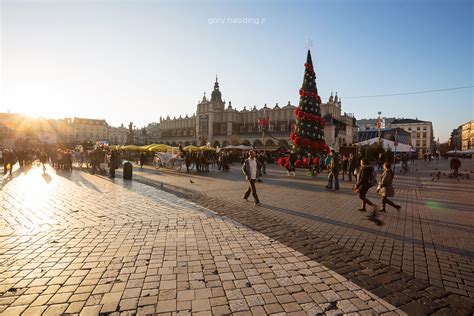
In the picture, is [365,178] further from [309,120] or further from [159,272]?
[309,120]

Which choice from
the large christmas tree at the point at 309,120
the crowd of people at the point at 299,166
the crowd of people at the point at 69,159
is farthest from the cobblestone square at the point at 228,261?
the large christmas tree at the point at 309,120

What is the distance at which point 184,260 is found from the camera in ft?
13.7

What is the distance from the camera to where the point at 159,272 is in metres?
3.74

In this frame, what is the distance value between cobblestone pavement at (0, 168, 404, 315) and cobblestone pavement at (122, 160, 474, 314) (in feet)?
1.38

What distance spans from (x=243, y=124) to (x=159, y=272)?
67279 millimetres

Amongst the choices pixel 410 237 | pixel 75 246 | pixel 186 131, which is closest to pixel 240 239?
pixel 75 246

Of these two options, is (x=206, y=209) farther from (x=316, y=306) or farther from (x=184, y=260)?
(x=316, y=306)

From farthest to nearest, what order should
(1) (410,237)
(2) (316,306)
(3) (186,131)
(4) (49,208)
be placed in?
1. (3) (186,131)
2. (4) (49,208)
3. (1) (410,237)
4. (2) (316,306)

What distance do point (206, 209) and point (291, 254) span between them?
3762 millimetres

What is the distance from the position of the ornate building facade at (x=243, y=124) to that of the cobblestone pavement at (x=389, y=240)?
4639cm

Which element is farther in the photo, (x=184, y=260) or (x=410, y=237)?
(x=410, y=237)

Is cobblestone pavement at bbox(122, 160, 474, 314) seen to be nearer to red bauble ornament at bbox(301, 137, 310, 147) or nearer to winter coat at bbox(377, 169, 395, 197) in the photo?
winter coat at bbox(377, 169, 395, 197)

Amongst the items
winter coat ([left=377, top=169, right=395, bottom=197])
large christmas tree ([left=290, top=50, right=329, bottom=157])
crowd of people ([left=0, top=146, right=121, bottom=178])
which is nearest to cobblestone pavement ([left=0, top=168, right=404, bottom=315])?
winter coat ([left=377, top=169, right=395, bottom=197])

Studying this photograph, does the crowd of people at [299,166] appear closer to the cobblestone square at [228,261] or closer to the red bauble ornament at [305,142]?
the cobblestone square at [228,261]
